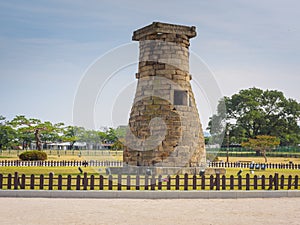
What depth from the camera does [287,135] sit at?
64750 millimetres

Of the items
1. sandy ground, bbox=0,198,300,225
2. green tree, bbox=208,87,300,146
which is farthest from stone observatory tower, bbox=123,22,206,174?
green tree, bbox=208,87,300,146

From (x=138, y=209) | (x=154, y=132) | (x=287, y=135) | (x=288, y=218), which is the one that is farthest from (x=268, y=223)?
(x=287, y=135)

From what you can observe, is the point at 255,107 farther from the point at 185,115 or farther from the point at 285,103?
the point at 185,115

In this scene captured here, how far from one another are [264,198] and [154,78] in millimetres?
10502

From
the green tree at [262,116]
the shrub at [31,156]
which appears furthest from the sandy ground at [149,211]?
the green tree at [262,116]

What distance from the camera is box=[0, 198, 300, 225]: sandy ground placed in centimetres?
928

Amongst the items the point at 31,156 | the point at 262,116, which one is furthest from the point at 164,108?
the point at 262,116

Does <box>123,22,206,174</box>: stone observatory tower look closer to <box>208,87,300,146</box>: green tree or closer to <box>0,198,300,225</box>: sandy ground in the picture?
<box>0,198,300,225</box>: sandy ground

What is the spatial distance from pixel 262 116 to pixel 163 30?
156ft

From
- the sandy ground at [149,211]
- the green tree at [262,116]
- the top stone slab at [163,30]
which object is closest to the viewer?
the sandy ground at [149,211]

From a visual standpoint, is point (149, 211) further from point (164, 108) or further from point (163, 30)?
point (163, 30)

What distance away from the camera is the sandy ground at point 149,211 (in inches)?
365

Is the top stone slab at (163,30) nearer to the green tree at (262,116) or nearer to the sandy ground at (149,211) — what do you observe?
the sandy ground at (149,211)

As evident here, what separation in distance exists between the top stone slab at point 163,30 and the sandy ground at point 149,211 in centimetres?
1131
